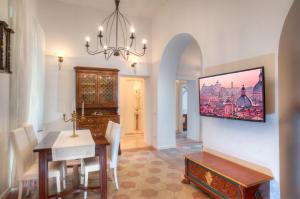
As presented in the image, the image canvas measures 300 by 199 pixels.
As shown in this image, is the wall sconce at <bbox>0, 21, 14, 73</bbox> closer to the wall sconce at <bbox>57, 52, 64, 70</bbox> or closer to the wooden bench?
the wall sconce at <bbox>57, 52, 64, 70</bbox>

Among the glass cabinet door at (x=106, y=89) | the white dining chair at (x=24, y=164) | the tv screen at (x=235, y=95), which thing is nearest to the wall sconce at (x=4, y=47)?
the white dining chair at (x=24, y=164)

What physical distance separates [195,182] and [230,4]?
2775 millimetres

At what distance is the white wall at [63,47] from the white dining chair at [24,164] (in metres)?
2.04

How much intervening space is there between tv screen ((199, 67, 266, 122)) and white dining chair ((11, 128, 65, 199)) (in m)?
2.38

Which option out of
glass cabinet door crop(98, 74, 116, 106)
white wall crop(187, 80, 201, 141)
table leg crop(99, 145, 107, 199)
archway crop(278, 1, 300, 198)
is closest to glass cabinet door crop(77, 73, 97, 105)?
glass cabinet door crop(98, 74, 116, 106)

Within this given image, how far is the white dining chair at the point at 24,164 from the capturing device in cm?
231

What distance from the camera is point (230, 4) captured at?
2.73 m

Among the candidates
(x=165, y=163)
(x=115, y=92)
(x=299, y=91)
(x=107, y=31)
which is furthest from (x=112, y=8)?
(x=299, y=91)

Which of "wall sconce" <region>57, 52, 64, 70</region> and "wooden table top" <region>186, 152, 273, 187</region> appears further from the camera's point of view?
"wall sconce" <region>57, 52, 64, 70</region>

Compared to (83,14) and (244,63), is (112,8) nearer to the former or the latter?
(83,14)

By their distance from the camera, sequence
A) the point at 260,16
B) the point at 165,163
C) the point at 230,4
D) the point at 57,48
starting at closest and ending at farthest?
the point at 260,16, the point at 230,4, the point at 165,163, the point at 57,48

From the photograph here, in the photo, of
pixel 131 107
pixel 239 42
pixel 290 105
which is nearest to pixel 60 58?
pixel 131 107

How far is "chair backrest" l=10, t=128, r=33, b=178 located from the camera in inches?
90.2

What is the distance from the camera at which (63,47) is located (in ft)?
15.3
